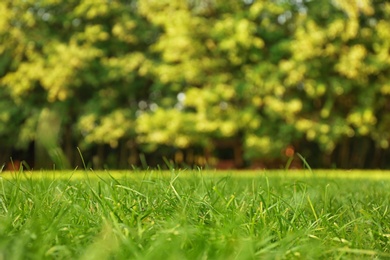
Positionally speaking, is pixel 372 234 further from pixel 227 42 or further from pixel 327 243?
pixel 227 42

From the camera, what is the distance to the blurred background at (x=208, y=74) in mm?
15305

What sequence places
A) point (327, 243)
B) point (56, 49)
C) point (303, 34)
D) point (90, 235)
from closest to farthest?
point (90, 235)
point (327, 243)
point (303, 34)
point (56, 49)

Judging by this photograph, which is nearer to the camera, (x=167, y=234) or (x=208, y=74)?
(x=167, y=234)

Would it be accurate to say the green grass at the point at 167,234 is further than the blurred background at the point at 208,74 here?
No

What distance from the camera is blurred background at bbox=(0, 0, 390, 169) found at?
15305 millimetres

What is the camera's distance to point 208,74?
55.3 feet

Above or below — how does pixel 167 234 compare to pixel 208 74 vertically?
above

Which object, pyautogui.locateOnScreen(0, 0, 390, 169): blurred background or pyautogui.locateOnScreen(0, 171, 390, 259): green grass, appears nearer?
pyautogui.locateOnScreen(0, 171, 390, 259): green grass

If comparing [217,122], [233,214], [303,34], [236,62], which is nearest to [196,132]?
[217,122]

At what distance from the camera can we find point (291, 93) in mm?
15953

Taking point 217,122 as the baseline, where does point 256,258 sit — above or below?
above

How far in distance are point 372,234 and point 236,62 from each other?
47.8ft

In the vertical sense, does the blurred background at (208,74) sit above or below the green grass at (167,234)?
below

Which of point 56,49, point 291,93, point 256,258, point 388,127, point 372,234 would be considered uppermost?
point 256,258
